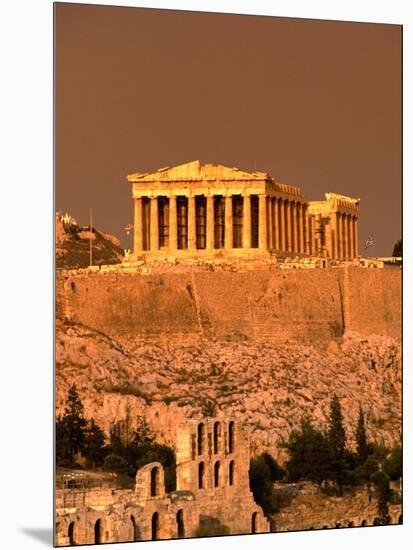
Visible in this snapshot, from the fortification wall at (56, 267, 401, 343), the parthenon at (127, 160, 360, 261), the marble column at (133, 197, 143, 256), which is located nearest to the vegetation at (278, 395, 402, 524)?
the fortification wall at (56, 267, 401, 343)

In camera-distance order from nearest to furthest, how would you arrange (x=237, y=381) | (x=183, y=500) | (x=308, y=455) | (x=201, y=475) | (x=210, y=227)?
1. (x=183, y=500)
2. (x=201, y=475)
3. (x=237, y=381)
4. (x=210, y=227)
5. (x=308, y=455)

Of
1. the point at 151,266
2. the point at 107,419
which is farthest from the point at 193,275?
the point at 107,419

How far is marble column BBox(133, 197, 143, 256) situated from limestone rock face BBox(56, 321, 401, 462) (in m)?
0.88

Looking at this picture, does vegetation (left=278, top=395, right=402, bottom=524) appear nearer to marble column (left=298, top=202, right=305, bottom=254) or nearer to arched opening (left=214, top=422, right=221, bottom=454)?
arched opening (left=214, top=422, right=221, bottom=454)

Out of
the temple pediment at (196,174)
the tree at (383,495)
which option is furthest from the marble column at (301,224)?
the tree at (383,495)

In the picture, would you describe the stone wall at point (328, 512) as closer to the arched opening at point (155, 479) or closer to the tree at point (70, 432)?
the arched opening at point (155, 479)

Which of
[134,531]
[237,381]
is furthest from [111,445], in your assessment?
[237,381]

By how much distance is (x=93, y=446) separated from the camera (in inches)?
703

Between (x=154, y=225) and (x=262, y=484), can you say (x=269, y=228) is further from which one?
(x=262, y=484)

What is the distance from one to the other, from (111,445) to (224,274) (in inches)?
77.0

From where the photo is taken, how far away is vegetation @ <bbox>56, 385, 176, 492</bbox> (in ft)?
58.3

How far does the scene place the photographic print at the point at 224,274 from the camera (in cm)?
1789

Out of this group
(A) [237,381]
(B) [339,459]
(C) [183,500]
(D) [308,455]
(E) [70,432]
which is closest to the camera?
(E) [70,432]

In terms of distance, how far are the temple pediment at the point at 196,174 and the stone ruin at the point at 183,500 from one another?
→ 2.23 meters
